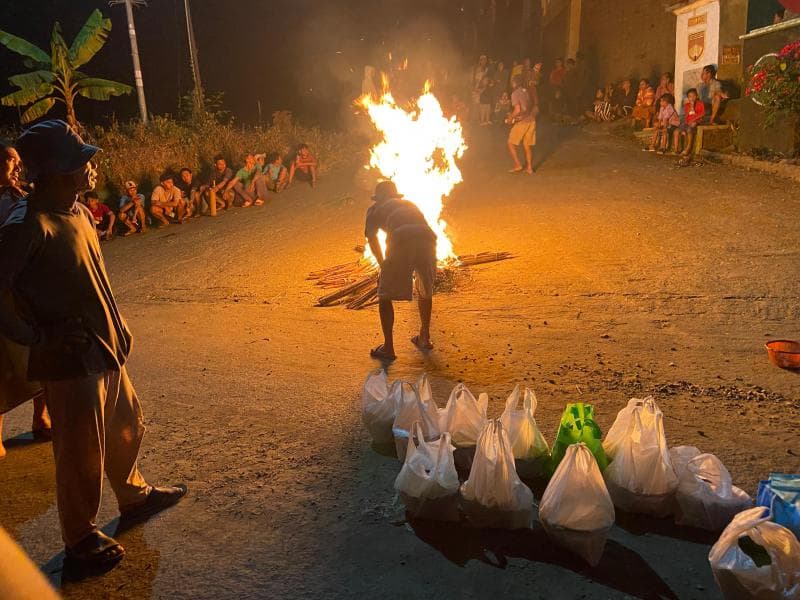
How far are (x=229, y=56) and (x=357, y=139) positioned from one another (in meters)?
9.77

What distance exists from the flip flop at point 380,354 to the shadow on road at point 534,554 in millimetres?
2831

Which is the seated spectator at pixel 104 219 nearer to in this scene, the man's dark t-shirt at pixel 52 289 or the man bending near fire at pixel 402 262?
the man bending near fire at pixel 402 262

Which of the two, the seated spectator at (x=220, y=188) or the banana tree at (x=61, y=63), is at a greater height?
the banana tree at (x=61, y=63)

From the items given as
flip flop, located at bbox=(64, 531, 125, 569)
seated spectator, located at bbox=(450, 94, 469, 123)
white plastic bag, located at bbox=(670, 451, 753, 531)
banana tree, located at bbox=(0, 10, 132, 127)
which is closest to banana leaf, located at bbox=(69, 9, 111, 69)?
banana tree, located at bbox=(0, 10, 132, 127)

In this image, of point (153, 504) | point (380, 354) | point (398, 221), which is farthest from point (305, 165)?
point (153, 504)

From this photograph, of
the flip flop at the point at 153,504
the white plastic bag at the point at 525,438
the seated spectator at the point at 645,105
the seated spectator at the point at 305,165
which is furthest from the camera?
the seated spectator at the point at 645,105

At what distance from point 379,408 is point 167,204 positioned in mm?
11820

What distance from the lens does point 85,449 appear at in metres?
3.27

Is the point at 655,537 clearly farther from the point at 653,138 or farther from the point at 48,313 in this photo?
the point at 653,138

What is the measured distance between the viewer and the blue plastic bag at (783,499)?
118 inches

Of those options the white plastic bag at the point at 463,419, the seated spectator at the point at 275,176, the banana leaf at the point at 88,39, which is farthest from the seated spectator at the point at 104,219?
the white plastic bag at the point at 463,419

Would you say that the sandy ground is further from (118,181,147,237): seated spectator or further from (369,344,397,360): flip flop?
(118,181,147,237): seated spectator

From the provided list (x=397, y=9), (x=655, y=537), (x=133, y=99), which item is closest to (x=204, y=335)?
(x=655, y=537)

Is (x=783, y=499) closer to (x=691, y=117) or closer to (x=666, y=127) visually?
(x=691, y=117)
